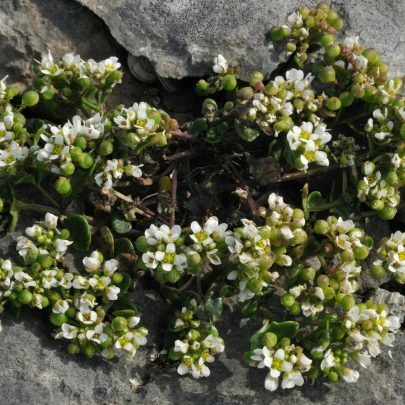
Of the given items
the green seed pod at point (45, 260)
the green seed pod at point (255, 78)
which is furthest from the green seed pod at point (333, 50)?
the green seed pod at point (45, 260)

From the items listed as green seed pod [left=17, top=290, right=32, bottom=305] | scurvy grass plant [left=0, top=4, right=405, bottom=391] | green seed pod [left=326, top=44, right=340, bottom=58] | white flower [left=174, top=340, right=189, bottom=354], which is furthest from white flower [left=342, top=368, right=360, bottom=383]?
green seed pod [left=326, top=44, right=340, bottom=58]

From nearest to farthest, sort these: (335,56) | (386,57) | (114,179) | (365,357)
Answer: (365,357) < (114,179) < (335,56) < (386,57)

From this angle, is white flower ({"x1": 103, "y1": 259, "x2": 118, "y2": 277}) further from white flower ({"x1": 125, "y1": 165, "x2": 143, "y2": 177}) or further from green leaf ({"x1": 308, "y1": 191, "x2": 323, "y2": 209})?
green leaf ({"x1": 308, "y1": 191, "x2": 323, "y2": 209})

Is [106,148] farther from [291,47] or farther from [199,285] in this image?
[291,47]

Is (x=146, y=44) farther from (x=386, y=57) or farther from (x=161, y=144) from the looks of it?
(x=386, y=57)

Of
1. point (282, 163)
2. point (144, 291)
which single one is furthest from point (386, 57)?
point (144, 291)

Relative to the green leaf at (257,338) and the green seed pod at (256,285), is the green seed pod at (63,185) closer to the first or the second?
the green seed pod at (256,285)
